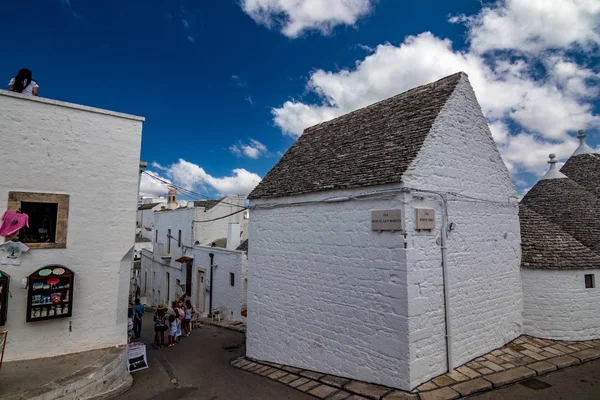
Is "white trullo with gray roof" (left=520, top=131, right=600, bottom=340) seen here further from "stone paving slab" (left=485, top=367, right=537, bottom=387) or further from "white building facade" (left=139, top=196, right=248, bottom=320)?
"white building facade" (left=139, top=196, right=248, bottom=320)

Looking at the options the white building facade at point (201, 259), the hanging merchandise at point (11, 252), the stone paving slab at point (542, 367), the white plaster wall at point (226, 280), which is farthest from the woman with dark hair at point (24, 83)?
the stone paving slab at point (542, 367)

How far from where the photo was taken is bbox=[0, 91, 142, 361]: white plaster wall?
6.87 meters

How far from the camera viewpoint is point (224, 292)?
54.7 ft

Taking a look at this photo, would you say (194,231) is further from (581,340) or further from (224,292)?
(581,340)

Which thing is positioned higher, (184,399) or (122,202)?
(122,202)

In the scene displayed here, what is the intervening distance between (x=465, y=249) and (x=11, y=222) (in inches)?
378

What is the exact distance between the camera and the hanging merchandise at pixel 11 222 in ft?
22.0

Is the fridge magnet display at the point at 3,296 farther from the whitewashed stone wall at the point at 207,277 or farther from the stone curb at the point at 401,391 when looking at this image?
the whitewashed stone wall at the point at 207,277

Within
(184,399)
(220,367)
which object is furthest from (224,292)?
(184,399)

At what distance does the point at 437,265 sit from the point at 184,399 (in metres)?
5.80

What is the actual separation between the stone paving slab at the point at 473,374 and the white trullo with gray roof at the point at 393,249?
22 cm

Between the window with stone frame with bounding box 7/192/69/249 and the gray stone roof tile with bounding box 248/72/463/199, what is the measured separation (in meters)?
4.62

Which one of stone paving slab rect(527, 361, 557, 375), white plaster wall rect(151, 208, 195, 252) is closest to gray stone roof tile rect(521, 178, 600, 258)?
stone paving slab rect(527, 361, 557, 375)

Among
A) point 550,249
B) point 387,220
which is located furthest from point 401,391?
point 550,249
